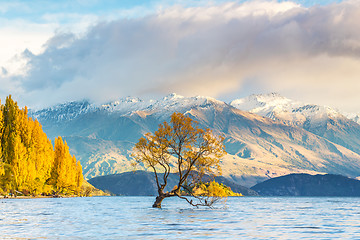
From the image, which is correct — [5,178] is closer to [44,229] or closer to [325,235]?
[44,229]

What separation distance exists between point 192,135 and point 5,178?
84713 mm

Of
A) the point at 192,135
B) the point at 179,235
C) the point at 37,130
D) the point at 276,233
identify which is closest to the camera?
the point at 179,235

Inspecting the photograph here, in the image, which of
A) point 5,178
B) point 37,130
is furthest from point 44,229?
point 37,130

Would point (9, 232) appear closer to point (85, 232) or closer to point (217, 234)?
point (85, 232)

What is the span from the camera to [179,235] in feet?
167

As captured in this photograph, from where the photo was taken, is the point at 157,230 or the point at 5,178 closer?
the point at 157,230

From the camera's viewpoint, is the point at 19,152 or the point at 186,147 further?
the point at 19,152

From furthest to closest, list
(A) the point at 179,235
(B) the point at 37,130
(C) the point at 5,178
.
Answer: (B) the point at 37,130, (C) the point at 5,178, (A) the point at 179,235

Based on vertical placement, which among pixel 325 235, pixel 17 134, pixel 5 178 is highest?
pixel 17 134

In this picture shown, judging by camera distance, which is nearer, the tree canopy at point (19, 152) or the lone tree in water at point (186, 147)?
the lone tree in water at point (186, 147)

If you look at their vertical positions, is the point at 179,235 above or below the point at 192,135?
below

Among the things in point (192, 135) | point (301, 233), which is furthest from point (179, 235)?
point (192, 135)

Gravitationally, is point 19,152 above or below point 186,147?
above

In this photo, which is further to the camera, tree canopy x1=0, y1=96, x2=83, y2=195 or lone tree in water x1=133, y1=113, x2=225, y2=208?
tree canopy x1=0, y1=96, x2=83, y2=195
